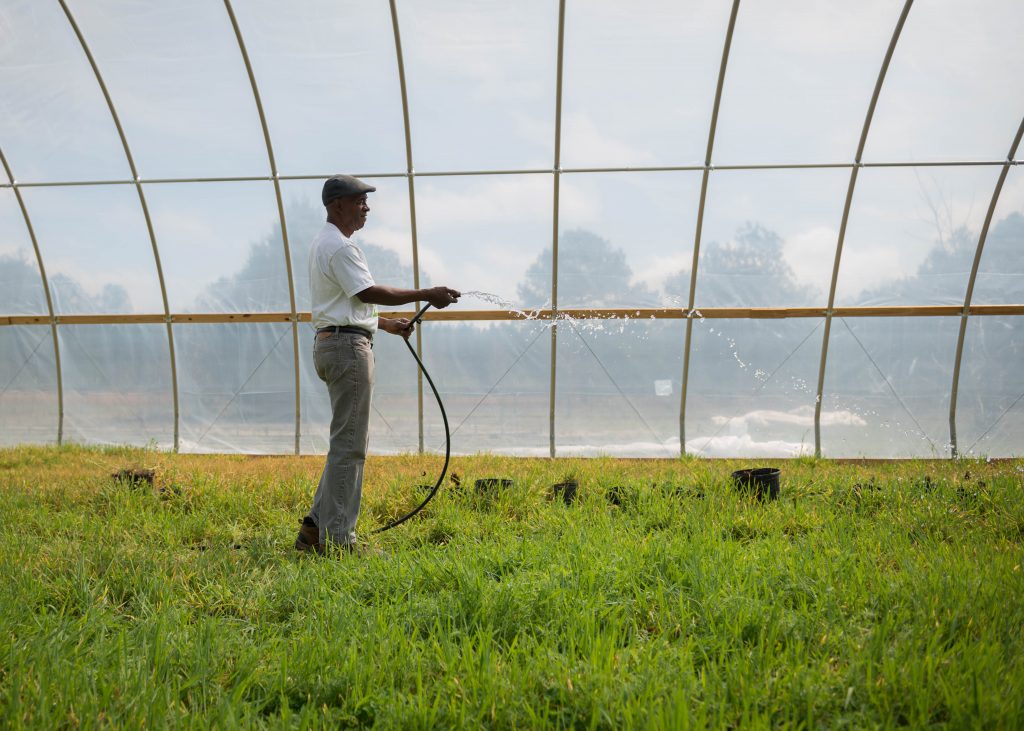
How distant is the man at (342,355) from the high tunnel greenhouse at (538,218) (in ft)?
14.2

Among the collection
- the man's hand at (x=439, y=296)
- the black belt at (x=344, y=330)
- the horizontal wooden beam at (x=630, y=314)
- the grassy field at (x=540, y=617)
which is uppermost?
the horizontal wooden beam at (x=630, y=314)

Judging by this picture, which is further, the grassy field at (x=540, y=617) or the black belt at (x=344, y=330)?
the black belt at (x=344, y=330)

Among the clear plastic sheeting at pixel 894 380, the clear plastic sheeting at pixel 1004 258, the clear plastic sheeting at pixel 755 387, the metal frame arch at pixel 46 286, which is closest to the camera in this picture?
the clear plastic sheeting at pixel 1004 258

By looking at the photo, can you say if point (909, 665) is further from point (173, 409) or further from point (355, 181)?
point (173, 409)

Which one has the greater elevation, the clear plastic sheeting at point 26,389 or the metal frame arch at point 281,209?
the metal frame arch at point 281,209

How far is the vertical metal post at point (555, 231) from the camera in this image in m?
7.84

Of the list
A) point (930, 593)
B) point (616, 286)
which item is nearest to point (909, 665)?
point (930, 593)

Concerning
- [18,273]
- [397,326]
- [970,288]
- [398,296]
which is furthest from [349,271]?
[18,273]

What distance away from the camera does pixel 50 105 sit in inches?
352

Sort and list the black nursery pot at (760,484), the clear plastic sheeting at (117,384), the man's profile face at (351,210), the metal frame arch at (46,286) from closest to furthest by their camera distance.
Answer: the man's profile face at (351,210)
the black nursery pot at (760,484)
the metal frame arch at (46,286)
the clear plastic sheeting at (117,384)

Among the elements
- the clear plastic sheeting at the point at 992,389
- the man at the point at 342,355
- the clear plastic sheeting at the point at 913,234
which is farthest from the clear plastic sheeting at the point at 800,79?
the man at the point at 342,355

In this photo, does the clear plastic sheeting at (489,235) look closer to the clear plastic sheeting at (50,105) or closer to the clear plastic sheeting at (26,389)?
the clear plastic sheeting at (50,105)

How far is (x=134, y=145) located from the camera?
900 centimetres

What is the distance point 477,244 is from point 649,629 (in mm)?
6783
